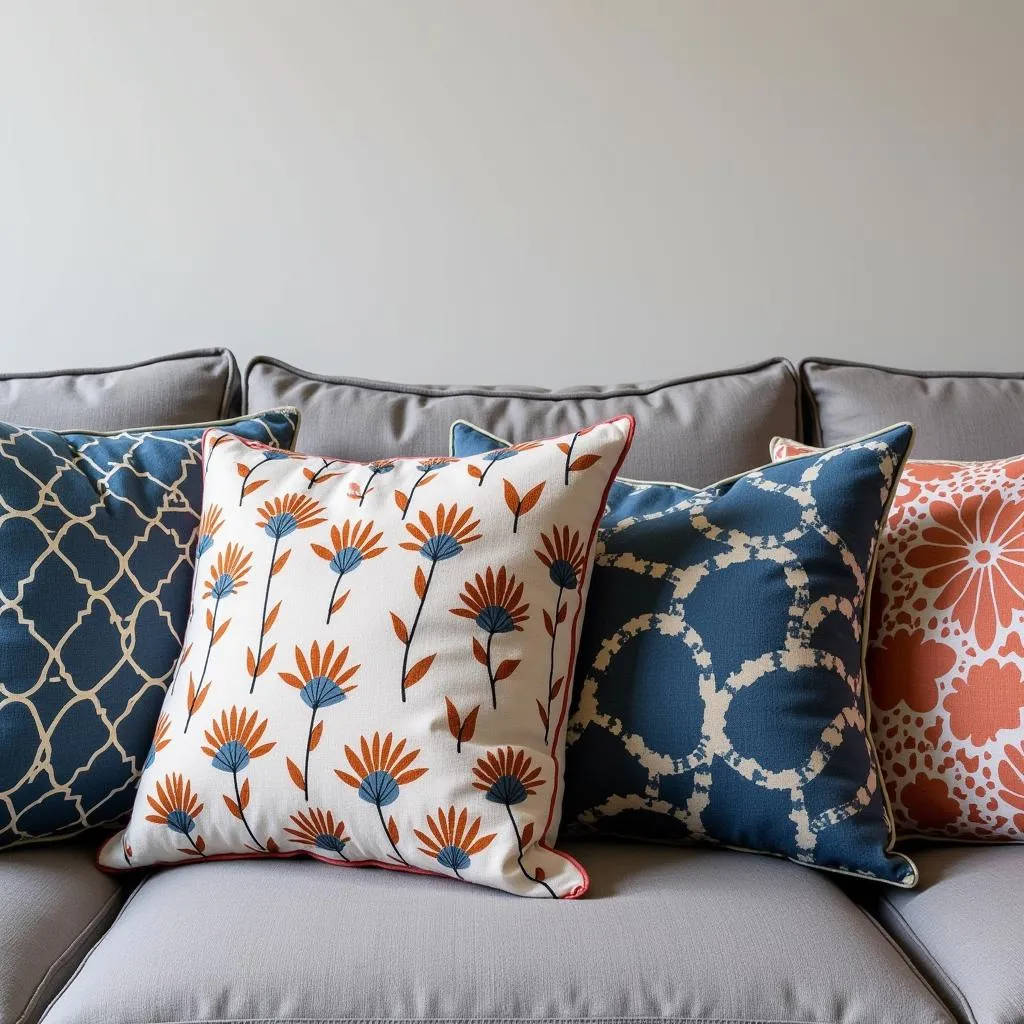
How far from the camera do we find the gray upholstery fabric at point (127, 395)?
130 centimetres

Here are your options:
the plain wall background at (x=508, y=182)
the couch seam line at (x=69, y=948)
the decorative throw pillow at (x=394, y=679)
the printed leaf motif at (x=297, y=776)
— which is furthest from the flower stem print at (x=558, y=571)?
the plain wall background at (x=508, y=182)

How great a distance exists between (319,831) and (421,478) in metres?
0.34

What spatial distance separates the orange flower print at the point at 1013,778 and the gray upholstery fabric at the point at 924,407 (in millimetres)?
462

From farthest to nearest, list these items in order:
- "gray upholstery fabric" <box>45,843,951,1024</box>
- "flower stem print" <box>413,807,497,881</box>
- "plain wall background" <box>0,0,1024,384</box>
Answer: "plain wall background" <box>0,0,1024,384</box>
"flower stem print" <box>413,807,497,881</box>
"gray upholstery fabric" <box>45,843,951,1024</box>

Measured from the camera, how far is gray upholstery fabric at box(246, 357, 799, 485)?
51.3 inches

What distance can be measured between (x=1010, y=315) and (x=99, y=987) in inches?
64.0

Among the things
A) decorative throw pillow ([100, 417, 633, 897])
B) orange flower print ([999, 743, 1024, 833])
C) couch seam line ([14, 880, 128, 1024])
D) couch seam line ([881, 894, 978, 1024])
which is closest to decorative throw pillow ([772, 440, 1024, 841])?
orange flower print ([999, 743, 1024, 833])

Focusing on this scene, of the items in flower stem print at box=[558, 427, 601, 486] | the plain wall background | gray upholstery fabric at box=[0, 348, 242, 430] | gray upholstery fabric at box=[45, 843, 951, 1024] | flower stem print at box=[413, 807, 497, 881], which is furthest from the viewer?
the plain wall background

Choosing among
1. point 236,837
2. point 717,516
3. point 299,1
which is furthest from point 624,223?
point 236,837

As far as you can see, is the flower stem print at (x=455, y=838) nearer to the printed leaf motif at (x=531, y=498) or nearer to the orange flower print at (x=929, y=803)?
the printed leaf motif at (x=531, y=498)

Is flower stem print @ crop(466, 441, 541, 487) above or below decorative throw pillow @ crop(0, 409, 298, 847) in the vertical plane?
above

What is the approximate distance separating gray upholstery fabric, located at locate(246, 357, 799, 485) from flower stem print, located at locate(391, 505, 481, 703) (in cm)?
36

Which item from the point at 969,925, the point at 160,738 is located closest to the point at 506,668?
the point at 160,738

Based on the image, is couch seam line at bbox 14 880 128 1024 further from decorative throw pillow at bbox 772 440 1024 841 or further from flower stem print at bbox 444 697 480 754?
decorative throw pillow at bbox 772 440 1024 841
